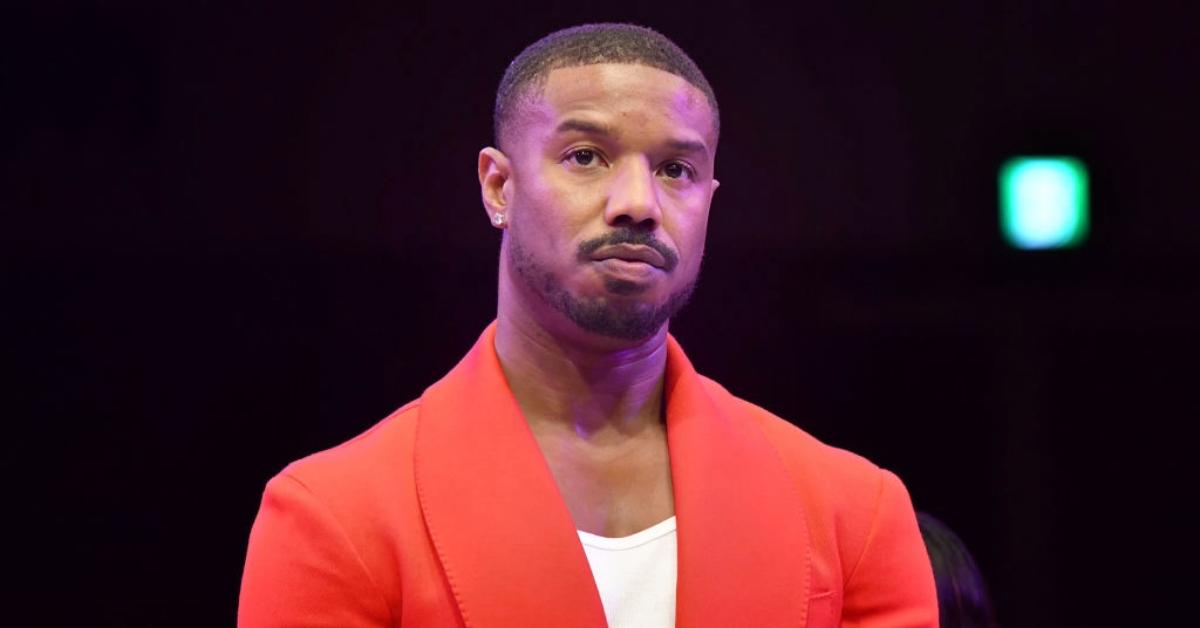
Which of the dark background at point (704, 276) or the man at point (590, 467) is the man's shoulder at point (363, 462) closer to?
the man at point (590, 467)

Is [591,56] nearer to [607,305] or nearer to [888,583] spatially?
[607,305]

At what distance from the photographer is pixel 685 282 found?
7.17 feet

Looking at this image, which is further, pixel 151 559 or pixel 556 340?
pixel 151 559

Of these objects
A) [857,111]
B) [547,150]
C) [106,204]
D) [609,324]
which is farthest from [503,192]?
[857,111]

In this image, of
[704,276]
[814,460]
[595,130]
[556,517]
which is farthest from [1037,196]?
[556,517]

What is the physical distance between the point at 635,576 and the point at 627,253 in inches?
17.3

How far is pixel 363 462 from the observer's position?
2.11m

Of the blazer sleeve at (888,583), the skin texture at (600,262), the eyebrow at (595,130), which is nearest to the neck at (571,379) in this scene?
the skin texture at (600,262)

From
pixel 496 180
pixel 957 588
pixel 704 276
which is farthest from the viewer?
pixel 704 276

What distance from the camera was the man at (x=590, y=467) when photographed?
6.60 feet

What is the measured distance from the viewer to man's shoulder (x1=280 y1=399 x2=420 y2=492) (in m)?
2.06

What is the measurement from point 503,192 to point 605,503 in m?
0.48

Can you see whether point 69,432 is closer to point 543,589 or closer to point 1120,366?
point 543,589

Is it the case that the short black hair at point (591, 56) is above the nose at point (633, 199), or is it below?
above
